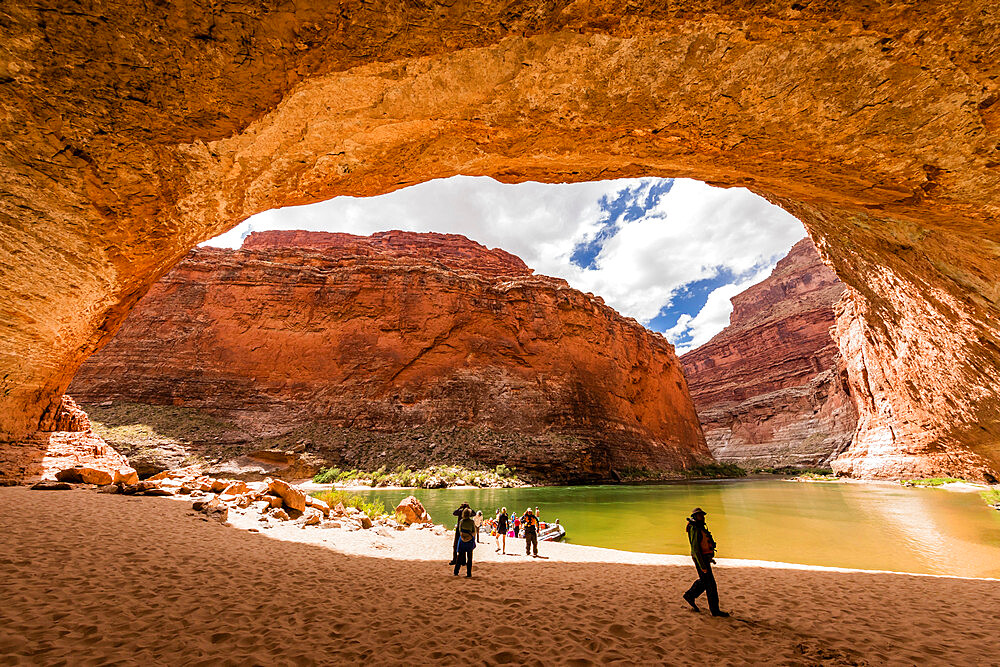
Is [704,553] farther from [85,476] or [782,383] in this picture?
[782,383]

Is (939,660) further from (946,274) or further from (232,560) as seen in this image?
(232,560)

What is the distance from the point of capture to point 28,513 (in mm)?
6703

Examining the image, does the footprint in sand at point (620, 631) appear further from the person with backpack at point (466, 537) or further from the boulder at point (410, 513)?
the boulder at point (410, 513)

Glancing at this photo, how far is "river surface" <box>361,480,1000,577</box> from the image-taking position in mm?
9367

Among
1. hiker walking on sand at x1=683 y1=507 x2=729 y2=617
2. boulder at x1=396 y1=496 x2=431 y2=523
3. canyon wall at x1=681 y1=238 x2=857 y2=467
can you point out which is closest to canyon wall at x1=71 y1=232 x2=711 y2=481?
boulder at x1=396 y1=496 x2=431 y2=523

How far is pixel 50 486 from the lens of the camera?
29.8ft

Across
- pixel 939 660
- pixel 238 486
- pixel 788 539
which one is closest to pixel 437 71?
pixel 939 660

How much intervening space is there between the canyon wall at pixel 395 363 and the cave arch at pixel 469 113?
25394mm

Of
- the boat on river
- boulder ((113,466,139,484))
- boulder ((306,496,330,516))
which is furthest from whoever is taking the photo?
the boat on river

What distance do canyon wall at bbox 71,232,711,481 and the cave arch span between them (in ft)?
83.3

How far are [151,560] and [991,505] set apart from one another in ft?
84.7

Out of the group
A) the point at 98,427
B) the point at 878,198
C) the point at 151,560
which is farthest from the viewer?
the point at 98,427

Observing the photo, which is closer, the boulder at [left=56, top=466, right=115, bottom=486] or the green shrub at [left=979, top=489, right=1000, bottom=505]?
the boulder at [left=56, top=466, right=115, bottom=486]

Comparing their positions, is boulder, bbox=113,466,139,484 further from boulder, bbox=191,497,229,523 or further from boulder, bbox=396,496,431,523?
boulder, bbox=396,496,431,523
